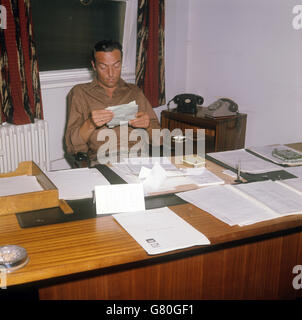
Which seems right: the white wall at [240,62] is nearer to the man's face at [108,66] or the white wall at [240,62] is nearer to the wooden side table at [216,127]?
the wooden side table at [216,127]

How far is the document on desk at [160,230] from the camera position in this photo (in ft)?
4.27

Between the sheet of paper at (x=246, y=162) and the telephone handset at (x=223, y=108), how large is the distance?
1236mm

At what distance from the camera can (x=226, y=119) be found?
3547 millimetres

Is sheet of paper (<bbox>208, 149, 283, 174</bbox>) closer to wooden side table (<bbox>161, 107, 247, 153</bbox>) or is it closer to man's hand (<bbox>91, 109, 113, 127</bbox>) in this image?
man's hand (<bbox>91, 109, 113, 127</bbox>)

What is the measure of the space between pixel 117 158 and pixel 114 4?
1.71m

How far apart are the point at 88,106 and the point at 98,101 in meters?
0.08

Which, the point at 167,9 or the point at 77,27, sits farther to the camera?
the point at 167,9

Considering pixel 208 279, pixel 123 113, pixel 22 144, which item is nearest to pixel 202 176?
pixel 208 279

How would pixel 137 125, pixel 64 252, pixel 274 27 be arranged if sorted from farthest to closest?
pixel 274 27
pixel 137 125
pixel 64 252

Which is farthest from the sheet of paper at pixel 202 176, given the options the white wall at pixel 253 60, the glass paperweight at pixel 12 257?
the white wall at pixel 253 60

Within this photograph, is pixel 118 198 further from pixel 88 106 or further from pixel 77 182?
pixel 88 106
